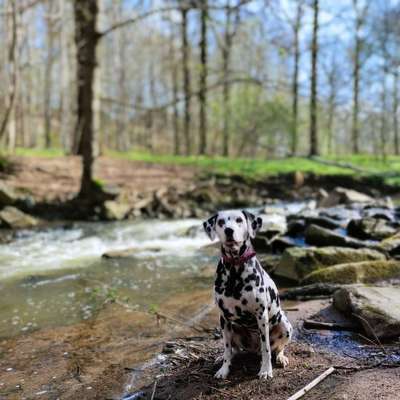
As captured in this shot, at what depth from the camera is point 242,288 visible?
3.76 m

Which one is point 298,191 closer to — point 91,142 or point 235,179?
point 235,179

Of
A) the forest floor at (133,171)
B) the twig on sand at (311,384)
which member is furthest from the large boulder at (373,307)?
the forest floor at (133,171)

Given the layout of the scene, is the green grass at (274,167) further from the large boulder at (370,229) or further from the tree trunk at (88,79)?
the large boulder at (370,229)

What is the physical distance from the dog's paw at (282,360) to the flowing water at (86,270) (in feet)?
10.3

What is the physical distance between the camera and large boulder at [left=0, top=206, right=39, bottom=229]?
14.0m

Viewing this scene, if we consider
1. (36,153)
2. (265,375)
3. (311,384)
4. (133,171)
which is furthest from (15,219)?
(311,384)

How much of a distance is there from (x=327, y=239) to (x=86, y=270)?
4830mm

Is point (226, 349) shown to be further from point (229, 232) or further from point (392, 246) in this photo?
point (392, 246)

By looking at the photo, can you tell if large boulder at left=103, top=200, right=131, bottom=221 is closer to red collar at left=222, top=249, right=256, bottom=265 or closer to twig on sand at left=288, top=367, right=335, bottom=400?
red collar at left=222, top=249, right=256, bottom=265

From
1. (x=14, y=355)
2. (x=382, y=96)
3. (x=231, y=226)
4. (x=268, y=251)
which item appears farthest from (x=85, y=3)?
(x=382, y=96)

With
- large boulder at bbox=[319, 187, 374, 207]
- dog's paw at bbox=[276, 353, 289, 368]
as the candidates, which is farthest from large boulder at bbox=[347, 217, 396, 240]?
dog's paw at bbox=[276, 353, 289, 368]

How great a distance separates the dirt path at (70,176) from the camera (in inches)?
666

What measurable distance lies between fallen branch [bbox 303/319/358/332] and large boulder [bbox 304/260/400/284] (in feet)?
6.52

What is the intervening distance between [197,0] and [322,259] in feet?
19.3
